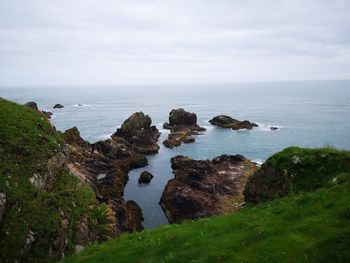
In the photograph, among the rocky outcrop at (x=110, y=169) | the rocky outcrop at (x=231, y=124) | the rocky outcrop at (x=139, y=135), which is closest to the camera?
the rocky outcrop at (x=110, y=169)

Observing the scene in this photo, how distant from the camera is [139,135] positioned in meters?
91.8

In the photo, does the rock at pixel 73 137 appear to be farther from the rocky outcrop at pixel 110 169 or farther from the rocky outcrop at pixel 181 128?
the rocky outcrop at pixel 181 128

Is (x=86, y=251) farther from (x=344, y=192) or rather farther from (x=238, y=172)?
A: (x=238, y=172)

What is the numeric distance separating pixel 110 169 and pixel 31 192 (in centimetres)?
3732

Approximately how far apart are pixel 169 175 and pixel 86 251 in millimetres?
46869

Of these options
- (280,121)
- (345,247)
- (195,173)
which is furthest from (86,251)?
(280,121)

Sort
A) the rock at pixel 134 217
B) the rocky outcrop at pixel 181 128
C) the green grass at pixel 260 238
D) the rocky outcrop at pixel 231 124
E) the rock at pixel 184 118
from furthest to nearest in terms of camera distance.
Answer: the rock at pixel 184 118, the rocky outcrop at pixel 231 124, the rocky outcrop at pixel 181 128, the rock at pixel 134 217, the green grass at pixel 260 238

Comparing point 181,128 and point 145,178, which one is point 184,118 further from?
point 145,178

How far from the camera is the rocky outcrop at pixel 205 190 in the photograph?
4738 centimetres

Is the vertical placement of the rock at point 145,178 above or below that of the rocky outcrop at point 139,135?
below

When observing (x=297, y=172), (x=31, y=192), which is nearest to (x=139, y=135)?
(x=31, y=192)

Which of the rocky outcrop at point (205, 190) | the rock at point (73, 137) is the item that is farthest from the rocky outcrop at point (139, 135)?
the rocky outcrop at point (205, 190)

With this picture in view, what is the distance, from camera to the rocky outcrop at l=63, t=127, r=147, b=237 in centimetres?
4312

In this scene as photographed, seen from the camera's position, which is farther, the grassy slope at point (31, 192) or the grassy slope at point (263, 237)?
the grassy slope at point (31, 192)
